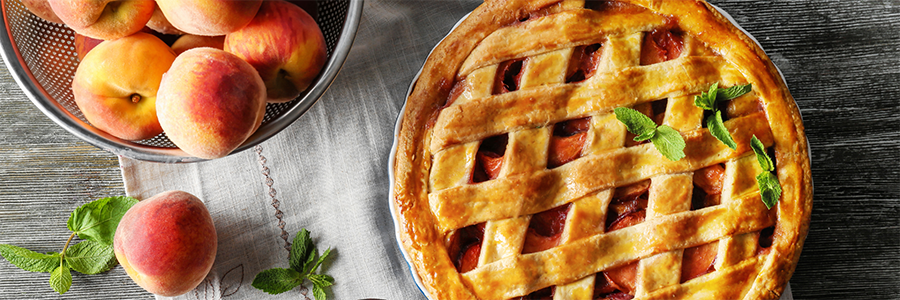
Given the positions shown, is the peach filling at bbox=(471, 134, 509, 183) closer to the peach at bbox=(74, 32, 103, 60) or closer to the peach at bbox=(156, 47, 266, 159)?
the peach at bbox=(156, 47, 266, 159)

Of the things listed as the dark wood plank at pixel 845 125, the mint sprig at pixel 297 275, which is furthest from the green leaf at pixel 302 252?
the dark wood plank at pixel 845 125

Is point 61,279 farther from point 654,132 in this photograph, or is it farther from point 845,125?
point 845,125

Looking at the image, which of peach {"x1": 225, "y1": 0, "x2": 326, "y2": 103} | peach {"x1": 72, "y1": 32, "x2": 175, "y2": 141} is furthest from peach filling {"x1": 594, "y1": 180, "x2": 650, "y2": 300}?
peach {"x1": 72, "y1": 32, "x2": 175, "y2": 141}

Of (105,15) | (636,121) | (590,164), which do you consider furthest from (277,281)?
(636,121)

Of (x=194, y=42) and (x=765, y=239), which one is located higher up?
(x=194, y=42)

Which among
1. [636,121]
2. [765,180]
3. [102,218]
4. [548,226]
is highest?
[636,121]

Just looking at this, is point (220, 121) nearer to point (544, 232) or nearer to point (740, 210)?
point (544, 232)
